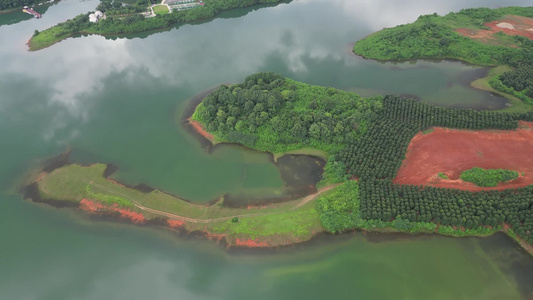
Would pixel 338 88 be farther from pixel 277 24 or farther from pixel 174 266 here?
pixel 174 266

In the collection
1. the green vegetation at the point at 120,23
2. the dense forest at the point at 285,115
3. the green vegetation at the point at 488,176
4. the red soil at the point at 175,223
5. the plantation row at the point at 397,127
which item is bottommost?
the red soil at the point at 175,223

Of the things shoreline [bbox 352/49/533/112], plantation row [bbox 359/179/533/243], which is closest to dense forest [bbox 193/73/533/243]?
plantation row [bbox 359/179/533/243]

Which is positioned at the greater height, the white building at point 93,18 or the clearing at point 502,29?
the white building at point 93,18

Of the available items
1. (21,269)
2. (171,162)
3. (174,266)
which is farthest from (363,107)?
(21,269)

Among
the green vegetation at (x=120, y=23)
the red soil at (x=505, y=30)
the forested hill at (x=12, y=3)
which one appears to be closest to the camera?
the red soil at (x=505, y=30)

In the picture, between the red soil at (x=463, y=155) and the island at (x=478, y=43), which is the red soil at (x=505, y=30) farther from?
the red soil at (x=463, y=155)

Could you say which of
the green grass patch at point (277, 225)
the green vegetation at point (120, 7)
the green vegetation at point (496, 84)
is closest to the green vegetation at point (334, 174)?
the green grass patch at point (277, 225)

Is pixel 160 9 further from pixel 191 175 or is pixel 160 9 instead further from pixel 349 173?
pixel 349 173
